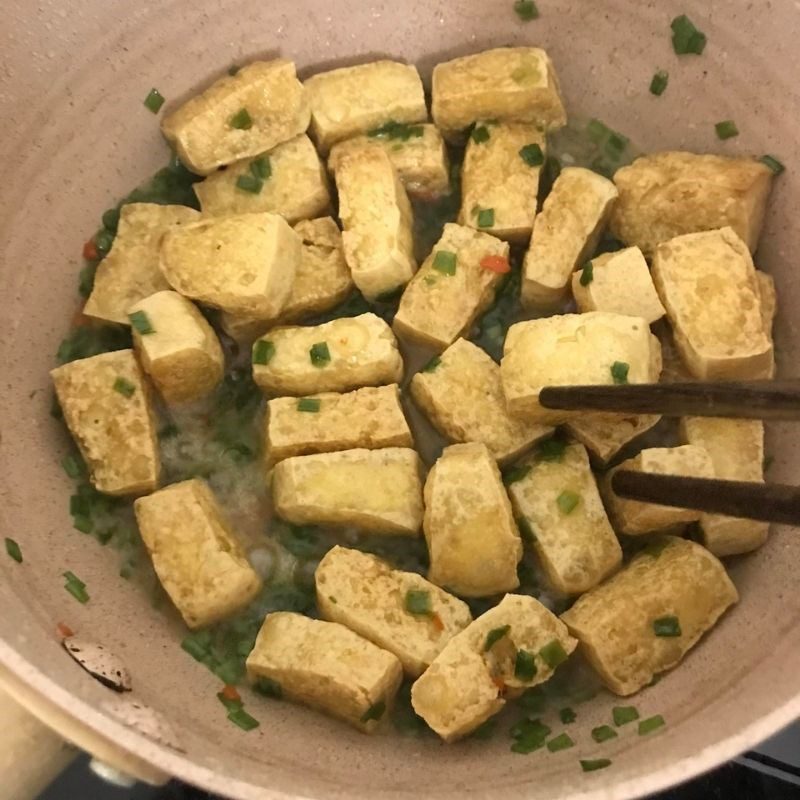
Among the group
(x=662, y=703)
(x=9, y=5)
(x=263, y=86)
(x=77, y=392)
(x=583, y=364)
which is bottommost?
(x=662, y=703)

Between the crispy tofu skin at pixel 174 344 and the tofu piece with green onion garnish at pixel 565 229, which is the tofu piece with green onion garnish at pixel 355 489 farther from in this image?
the tofu piece with green onion garnish at pixel 565 229

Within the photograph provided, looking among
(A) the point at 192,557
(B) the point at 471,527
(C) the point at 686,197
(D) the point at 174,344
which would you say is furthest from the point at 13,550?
(C) the point at 686,197

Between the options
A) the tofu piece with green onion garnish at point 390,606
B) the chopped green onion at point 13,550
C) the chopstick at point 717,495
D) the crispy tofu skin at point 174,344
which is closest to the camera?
the chopstick at point 717,495

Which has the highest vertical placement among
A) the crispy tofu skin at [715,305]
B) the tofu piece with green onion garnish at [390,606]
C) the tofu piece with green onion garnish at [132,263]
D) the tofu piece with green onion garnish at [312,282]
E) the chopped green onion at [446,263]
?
the tofu piece with green onion garnish at [132,263]

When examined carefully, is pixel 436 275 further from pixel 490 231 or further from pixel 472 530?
pixel 472 530

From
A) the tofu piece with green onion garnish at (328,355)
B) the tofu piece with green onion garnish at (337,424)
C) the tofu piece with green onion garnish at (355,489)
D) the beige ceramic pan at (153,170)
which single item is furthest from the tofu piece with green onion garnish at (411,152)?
the tofu piece with green onion garnish at (355,489)

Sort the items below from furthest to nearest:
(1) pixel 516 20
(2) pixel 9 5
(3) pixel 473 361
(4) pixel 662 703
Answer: (1) pixel 516 20
(3) pixel 473 361
(2) pixel 9 5
(4) pixel 662 703

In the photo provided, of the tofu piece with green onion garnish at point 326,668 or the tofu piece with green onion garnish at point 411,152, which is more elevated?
the tofu piece with green onion garnish at point 411,152

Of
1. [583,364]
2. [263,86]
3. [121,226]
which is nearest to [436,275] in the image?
[583,364]
